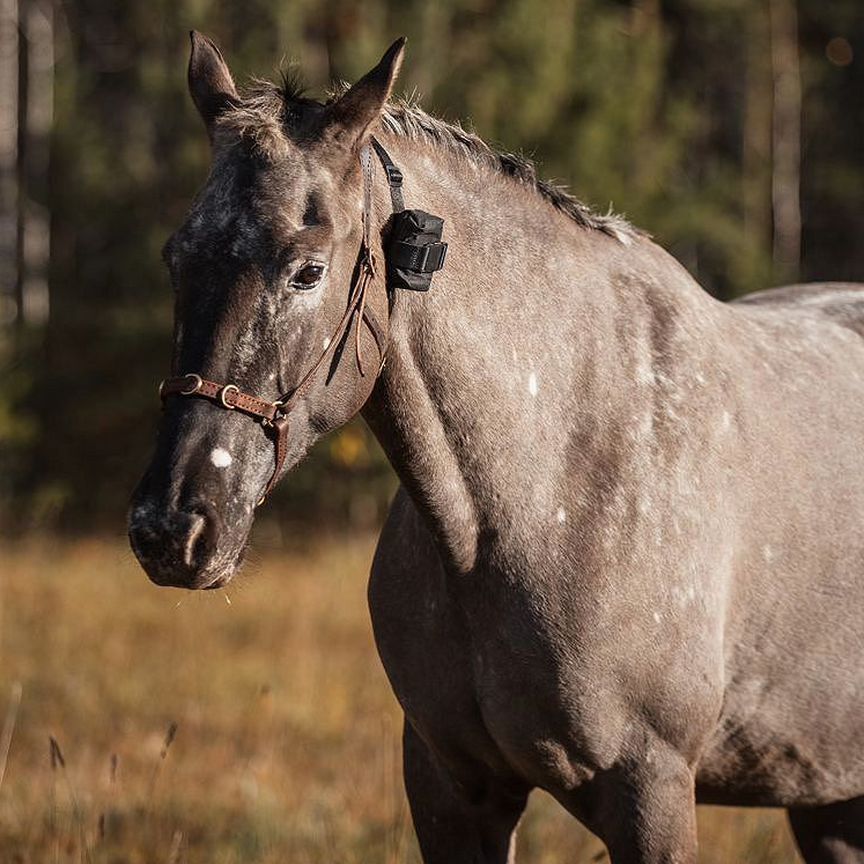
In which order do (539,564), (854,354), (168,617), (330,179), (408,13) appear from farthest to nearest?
(408,13) < (168,617) < (854,354) < (539,564) < (330,179)

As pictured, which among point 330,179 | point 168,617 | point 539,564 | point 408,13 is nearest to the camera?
point 330,179

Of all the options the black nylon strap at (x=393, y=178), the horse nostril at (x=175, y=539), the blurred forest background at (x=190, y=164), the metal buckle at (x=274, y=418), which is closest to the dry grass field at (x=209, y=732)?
the horse nostril at (x=175, y=539)

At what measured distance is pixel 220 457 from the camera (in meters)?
2.42

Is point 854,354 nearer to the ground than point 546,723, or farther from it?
farther from it

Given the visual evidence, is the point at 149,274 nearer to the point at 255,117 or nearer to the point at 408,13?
the point at 408,13

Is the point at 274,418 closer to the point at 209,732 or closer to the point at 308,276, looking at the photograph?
the point at 308,276

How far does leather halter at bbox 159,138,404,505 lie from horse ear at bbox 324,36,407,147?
6cm

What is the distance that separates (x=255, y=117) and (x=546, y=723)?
141cm

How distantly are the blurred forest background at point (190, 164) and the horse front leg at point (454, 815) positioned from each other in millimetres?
6380

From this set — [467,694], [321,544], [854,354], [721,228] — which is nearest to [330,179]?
[467,694]

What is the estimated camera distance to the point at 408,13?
12.9 metres

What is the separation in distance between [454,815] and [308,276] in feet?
4.70

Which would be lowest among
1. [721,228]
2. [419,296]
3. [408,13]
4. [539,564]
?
[721,228]

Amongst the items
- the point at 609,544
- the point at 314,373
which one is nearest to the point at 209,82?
→ the point at 314,373
